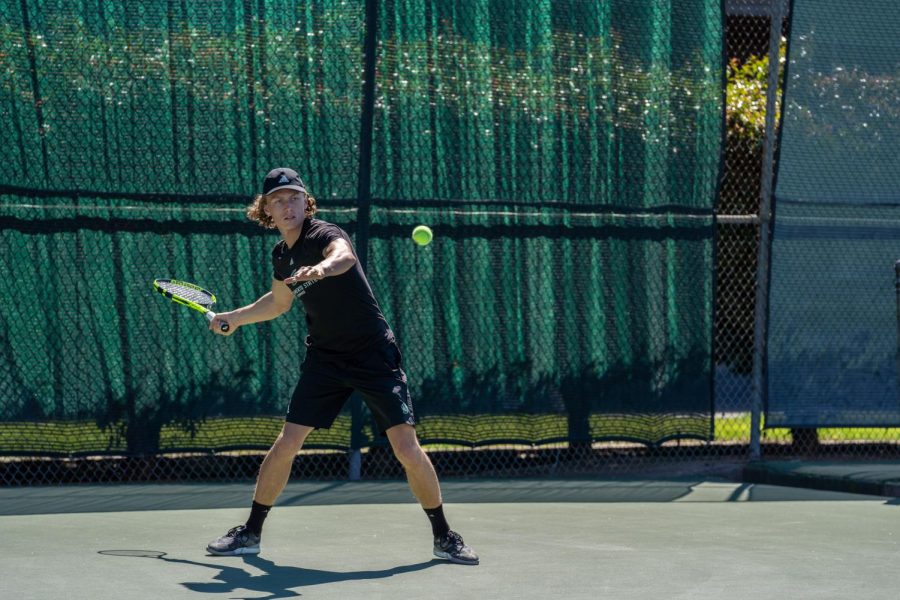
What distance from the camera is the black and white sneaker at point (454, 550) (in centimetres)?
625

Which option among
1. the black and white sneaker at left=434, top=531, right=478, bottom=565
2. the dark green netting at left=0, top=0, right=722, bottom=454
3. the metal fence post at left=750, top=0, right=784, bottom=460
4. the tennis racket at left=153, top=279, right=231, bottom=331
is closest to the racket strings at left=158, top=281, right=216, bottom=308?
the tennis racket at left=153, top=279, right=231, bottom=331

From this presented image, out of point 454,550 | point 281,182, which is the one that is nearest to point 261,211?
point 281,182

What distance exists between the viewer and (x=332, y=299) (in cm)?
631

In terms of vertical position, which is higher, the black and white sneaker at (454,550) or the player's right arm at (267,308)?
the player's right arm at (267,308)

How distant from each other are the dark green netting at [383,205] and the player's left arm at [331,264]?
326 cm

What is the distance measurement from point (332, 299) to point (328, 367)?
13.5 inches

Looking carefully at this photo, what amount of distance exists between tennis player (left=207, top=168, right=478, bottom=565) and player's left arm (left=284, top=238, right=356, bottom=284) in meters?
0.13

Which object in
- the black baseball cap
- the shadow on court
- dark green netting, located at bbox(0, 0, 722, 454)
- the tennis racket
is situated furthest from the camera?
dark green netting, located at bbox(0, 0, 722, 454)

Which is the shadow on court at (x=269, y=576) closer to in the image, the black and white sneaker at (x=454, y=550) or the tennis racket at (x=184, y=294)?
the black and white sneaker at (x=454, y=550)

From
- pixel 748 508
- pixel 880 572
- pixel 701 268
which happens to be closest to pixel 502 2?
pixel 701 268

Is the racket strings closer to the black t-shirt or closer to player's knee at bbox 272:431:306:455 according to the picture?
the black t-shirt

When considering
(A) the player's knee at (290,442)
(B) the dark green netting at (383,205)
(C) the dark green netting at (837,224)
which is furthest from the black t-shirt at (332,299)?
(C) the dark green netting at (837,224)

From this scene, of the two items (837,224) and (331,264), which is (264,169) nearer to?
(331,264)

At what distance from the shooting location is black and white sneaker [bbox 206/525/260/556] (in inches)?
252
